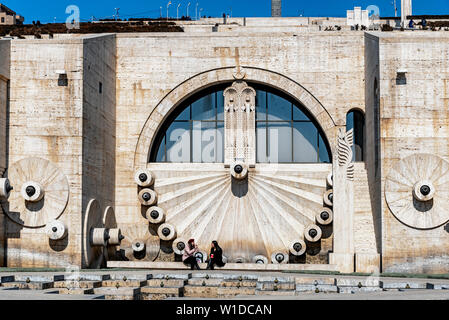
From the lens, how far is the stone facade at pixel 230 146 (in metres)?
23.6

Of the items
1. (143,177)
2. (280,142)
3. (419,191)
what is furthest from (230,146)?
(419,191)

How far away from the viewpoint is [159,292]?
1493 cm

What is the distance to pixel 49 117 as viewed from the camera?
2372cm

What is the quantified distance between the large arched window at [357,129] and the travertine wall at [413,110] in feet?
11.4

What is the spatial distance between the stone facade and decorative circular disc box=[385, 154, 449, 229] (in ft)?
0.60

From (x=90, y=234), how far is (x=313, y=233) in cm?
733

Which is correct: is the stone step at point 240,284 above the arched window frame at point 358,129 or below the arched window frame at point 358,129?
below

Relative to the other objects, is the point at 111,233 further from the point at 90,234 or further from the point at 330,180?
the point at 330,180

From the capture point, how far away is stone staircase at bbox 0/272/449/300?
14453 mm

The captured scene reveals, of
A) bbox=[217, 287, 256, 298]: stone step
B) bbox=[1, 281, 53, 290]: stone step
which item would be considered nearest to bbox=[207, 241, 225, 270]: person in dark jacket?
bbox=[1, 281, 53, 290]: stone step

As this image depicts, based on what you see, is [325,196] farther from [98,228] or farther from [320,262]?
[98,228]

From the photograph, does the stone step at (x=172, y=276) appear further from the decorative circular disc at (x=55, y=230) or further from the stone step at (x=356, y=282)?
the decorative circular disc at (x=55, y=230)

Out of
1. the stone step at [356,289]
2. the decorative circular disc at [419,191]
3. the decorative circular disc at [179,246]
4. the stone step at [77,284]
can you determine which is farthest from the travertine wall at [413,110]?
the stone step at [77,284]
